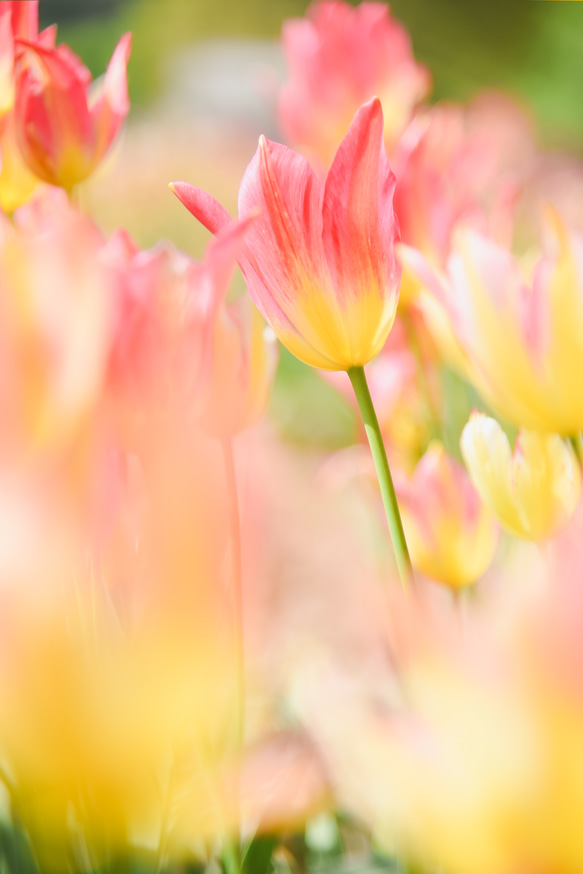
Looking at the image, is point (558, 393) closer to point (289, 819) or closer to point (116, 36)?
point (289, 819)

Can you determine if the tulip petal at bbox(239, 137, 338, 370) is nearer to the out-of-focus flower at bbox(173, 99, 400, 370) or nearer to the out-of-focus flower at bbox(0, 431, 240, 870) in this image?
the out-of-focus flower at bbox(173, 99, 400, 370)

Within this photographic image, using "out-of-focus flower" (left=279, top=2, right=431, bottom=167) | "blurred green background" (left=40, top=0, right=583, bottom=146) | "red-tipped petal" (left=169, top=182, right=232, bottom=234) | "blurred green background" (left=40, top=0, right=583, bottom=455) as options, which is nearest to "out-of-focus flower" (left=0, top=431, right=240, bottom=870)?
"red-tipped petal" (left=169, top=182, right=232, bottom=234)

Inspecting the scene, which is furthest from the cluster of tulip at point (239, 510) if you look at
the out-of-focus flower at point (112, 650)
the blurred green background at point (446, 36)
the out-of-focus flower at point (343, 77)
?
the blurred green background at point (446, 36)

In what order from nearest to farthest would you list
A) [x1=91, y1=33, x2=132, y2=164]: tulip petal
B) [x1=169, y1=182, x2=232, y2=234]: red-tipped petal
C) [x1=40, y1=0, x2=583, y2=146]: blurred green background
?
[x1=169, y1=182, x2=232, y2=234]: red-tipped petal → [x1=91, y1=33, x2=132, y2=164]: tulip petal → [x1=40, y1=0, x2=583, y2=146]: blurred green background

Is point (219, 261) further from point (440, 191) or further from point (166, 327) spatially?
point (440, 191)

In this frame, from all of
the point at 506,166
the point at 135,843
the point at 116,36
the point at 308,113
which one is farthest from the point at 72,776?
the point at 116,36

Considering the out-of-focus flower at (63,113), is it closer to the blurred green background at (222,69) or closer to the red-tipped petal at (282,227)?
the red-tipped petal at (282,227)
